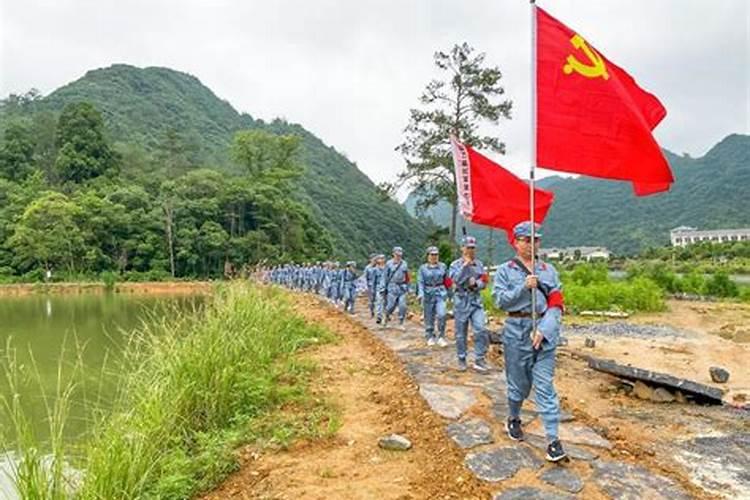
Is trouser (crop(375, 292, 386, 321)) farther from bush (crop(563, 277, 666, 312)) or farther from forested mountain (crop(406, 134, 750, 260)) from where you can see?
forested mountain (crop(406, 134, 750, 260))

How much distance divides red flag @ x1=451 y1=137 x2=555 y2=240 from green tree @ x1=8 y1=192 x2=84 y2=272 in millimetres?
43570

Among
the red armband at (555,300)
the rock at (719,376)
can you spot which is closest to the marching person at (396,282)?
the rock at (719,376)

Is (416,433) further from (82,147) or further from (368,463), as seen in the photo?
(82,147)

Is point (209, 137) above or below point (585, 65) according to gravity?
above

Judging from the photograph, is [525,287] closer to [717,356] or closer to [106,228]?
[717,356]

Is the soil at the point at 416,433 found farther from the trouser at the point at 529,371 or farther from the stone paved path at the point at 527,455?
the trouser at the point at 529,371

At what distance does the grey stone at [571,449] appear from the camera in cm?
465

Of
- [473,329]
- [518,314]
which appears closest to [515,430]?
[518,314]

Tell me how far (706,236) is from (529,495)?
213 feet

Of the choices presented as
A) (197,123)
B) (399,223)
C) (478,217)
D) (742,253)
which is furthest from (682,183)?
(478,217)

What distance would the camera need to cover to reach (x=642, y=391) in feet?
23.2

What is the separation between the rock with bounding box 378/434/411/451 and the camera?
5.03 metres

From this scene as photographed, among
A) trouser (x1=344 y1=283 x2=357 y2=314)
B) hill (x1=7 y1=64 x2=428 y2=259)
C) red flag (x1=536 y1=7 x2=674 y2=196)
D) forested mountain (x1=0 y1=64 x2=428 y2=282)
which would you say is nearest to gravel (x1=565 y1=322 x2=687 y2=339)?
trouser (x1=344 y1=283 x2=357 y2=314)

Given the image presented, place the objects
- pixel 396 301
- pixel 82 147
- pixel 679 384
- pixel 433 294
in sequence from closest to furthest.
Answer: pixel 679 384
pixel 433 294
pixel 396 301
pixel 82 147
